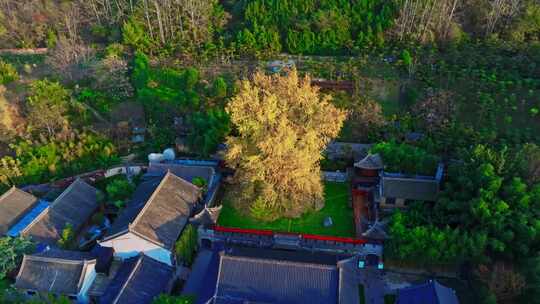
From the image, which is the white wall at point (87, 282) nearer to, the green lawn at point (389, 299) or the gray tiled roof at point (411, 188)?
the green lawn at point (389, 299)

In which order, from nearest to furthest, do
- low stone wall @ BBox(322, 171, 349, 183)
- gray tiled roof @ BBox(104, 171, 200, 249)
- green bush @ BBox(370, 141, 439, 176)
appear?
gray tiled roof @ BBox(104, 171, 200, 249) → green bush @ BBox(370, 141, 439, 176) → low stone wall @ BBox(322, 171, 349, 183)

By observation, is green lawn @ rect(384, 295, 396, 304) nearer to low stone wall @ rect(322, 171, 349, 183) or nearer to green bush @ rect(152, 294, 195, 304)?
low stone wall @ rect(322, 171, 349, 183)

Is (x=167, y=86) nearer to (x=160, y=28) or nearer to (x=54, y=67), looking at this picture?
(x=160, y=28)

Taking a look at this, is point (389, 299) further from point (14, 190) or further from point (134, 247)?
point (14, 190)

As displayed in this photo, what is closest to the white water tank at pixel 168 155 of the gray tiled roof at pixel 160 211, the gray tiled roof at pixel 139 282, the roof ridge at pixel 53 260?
the gray tiled roof at pixel 160 211

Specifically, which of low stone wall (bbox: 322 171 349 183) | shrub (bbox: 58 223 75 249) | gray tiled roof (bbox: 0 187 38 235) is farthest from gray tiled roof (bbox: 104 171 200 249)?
low stone wall (bbox: 322 171 349 183)
